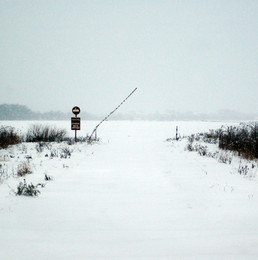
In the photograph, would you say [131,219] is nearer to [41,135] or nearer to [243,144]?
[243,144]

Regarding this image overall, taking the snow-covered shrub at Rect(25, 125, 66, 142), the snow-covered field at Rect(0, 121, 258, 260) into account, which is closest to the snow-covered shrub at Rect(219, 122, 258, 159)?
the snow-covered field at Rect(0, 121, 258, 260)

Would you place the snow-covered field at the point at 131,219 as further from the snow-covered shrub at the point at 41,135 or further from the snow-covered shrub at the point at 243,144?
the snow-covered shrub at the point at 41,135

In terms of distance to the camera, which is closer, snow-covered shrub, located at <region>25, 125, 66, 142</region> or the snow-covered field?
the snow-covered field

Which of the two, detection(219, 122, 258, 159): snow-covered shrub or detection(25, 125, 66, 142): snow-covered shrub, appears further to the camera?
detection(25, 125, 66, 142): snow-covered shrub

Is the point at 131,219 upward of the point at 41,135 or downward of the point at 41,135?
downward

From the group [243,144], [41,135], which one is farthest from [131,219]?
[41,135]

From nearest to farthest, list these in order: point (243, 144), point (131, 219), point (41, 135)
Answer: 1. point (131, 219)
2. point (243, 144)
3. point (41, 135)

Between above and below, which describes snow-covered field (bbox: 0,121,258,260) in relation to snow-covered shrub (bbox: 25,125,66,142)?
below

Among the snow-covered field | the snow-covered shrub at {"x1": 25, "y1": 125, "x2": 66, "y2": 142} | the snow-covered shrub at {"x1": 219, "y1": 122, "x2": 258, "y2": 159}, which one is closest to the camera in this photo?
the snow-covered field

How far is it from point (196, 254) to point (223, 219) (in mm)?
924

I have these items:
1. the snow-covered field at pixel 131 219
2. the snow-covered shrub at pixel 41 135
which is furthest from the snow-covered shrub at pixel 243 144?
the snow-covered shrub at pixel 41 135

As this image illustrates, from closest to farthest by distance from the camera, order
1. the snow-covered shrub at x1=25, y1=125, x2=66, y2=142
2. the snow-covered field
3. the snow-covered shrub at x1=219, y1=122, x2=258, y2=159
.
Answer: the snow-covered field → the snow-covered shrub at x1=219, y1=122, x2=258, y2=159 → the snow-covered shrub at x1=25, y1=125, x2=66, y2=142

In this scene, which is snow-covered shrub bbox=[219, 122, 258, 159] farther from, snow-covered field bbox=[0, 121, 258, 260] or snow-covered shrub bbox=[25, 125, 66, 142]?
snow-covered shrub bbox=[25, 125, 66, 142]

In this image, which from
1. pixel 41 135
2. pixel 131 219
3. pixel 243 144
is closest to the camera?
pixel 131 219
